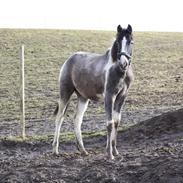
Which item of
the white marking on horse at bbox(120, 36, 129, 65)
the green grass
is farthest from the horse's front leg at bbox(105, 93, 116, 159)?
the green grass

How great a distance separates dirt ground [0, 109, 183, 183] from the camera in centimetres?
793

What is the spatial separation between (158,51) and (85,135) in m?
19.7

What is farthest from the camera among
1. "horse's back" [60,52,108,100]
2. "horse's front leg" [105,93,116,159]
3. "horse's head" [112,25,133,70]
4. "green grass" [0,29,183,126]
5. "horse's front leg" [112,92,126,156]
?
"green grass" [0,29,183,126]

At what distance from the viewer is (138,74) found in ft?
81.8

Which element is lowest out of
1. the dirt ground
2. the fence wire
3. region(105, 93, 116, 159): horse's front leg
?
the fence wire

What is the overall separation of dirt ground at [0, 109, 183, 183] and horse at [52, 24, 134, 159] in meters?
0.55

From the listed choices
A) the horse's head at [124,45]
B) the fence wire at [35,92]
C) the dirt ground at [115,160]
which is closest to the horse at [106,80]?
the horse's head at [124,45]

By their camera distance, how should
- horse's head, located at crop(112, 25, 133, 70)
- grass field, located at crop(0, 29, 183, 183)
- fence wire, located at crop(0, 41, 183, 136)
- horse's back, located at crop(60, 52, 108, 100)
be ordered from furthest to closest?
1. fence wire, located at crop(0, 41, 183, 136)
2. horse's back, located at crop(60, 52, 108, 100)
3. horse's head, located at crop(112, 25, 133, 70)
4. grass field, located at crop(0, 29, 183, 183)

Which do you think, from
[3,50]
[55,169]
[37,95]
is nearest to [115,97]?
[55,169]

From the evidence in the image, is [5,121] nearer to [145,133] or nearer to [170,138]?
[145,133]

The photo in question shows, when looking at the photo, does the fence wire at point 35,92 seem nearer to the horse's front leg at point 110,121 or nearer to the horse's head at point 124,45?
the horse's front leg at point 110,121

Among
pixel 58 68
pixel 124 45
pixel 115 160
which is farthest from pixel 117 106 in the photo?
pixel 58 68

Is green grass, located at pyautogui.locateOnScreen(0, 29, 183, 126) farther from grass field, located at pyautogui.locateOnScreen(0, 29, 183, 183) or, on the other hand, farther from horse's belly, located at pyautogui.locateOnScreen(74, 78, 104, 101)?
horse's belly, located at pyautogui.locateOnScreen(74, 78, 104, 101)

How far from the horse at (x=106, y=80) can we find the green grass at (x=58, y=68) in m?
1.36
